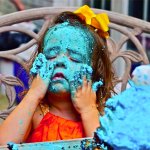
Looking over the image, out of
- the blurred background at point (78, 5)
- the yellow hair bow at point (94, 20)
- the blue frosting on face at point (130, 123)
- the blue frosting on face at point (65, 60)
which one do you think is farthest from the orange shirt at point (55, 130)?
the blurred background at point (78, 5)

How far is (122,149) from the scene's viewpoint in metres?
0.75

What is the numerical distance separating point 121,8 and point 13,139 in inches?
144

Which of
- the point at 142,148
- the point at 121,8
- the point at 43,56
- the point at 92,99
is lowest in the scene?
the point at 142,148

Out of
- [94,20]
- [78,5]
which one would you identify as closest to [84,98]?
[94,20]

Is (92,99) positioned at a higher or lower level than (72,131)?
higher

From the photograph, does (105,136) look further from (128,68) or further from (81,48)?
(128,68)

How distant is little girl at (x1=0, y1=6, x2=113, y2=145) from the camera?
5.00 feet

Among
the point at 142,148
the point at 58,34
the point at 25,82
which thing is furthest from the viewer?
the point at 25,82

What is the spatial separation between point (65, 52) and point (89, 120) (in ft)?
0.70

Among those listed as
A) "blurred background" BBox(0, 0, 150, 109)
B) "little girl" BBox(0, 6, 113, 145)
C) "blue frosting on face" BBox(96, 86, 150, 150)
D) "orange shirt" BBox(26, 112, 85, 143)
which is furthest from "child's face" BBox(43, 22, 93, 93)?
"blurred background" BBox(0, 0, 150, 109)

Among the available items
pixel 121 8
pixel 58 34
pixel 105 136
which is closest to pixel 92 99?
pixel 58 34

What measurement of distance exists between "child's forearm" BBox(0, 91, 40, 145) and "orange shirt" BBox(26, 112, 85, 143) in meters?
0.04

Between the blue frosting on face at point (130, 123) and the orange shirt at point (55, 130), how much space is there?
777mm

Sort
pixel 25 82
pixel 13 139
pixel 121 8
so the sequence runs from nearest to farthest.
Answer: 1. pixel 13 139
2. pixel 25 82
3. pixel 121 8
